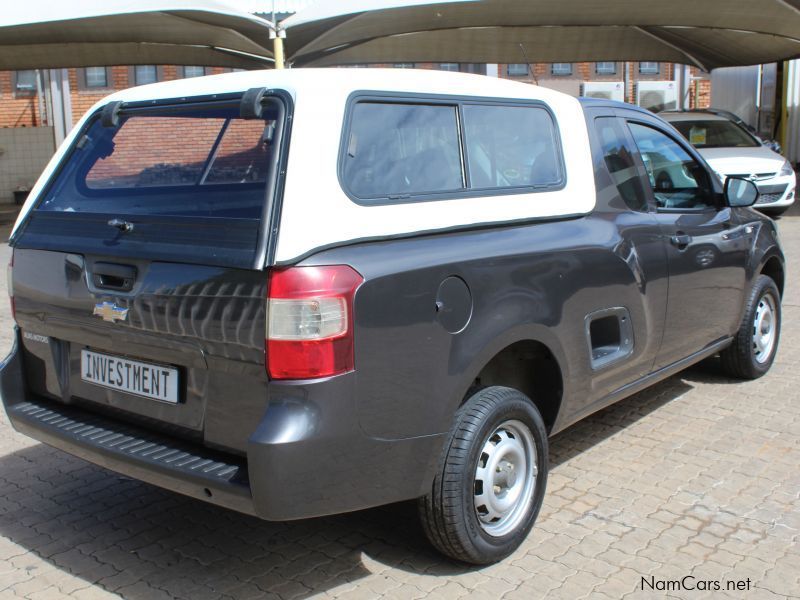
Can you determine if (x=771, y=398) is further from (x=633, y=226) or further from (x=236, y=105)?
(x=236, y=105)

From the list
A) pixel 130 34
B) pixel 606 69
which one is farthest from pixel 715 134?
pixel 606 69

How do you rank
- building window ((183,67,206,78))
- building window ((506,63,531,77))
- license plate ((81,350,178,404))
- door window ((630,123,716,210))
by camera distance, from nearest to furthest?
license plate ((81,350,178,404)), door window ((630,123,716,210)), building window ((183,67,206,78)), building window ((506,63,531,77))

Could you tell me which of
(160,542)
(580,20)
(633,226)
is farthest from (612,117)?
(580,20)

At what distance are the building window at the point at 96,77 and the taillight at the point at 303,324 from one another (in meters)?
23.1

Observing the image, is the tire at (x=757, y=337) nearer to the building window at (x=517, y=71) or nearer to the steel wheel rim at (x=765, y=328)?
the steel wheel rim at (x=765, y=328)

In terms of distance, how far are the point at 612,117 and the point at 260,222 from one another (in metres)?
2.28

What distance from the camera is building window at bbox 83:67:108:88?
933 inches

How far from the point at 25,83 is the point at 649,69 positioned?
1822cm

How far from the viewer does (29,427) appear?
138 inches

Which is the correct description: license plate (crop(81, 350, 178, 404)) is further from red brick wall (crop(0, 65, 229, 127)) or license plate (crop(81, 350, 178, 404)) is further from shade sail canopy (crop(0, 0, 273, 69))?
red brick wall (crop(0, 65, 229, 127))

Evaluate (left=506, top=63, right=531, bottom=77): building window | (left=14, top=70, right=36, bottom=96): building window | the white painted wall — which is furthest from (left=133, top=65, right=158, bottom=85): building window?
(left=506, top=63, right=531, bottom=77): building window

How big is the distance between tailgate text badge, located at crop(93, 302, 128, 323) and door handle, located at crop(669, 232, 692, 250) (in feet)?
9.03

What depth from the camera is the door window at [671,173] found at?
4.65 meters

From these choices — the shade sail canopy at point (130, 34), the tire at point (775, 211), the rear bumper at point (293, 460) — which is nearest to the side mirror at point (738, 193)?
the rear bumper at point (293, 460)
